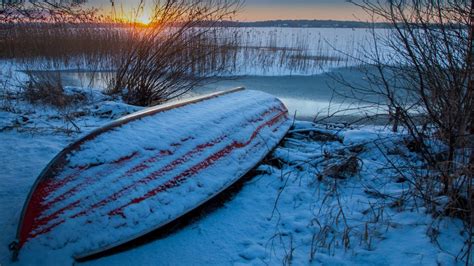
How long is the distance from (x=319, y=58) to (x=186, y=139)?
461 inches

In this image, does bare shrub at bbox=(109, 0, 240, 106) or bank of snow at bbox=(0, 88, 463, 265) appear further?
bare shrub at bbox=(109, 0, 240, 106)

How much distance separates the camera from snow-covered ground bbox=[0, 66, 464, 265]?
1.96 m

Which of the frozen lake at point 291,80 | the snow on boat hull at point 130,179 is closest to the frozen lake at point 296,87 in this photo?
the frozen lake at point 291,80

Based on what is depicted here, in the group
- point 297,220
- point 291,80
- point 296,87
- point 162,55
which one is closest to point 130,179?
point 297,220

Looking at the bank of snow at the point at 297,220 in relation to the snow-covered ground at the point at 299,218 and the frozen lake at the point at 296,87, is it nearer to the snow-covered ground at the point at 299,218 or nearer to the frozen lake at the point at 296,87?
the snow-covered ground at the point at 299,218

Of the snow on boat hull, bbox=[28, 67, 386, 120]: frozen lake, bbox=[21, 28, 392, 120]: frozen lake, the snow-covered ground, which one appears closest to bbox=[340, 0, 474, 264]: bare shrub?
the snow-covered ground

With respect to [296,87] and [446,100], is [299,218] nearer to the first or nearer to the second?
[446,100]

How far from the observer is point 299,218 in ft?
7.84

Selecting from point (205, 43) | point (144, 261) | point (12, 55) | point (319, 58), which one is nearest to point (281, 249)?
point (144, 261)

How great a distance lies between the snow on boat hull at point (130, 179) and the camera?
1.86m

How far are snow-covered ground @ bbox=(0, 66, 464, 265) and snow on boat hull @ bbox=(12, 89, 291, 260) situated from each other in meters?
0.12

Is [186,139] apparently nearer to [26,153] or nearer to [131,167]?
[131,167]

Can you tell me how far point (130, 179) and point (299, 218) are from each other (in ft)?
3.56

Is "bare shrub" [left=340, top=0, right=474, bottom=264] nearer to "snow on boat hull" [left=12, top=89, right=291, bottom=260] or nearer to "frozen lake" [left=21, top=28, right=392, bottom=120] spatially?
"snow on boat hull" [left=12, top=89, right=291, bottom=260]
